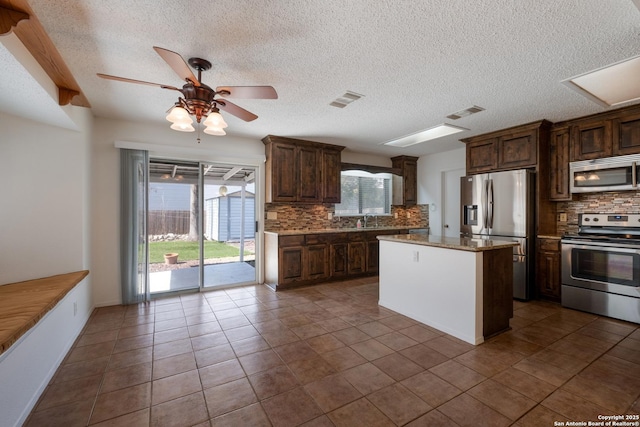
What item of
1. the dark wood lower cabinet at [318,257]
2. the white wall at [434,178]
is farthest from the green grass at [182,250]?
the white wall at [434,178]

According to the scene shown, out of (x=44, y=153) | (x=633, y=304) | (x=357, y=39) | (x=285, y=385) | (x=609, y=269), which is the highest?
(x=357, y=39)

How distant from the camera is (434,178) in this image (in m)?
5.98

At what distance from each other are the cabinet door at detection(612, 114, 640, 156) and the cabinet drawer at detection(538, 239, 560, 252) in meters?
1.22

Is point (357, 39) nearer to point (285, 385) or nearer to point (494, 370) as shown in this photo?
point (285, 385)

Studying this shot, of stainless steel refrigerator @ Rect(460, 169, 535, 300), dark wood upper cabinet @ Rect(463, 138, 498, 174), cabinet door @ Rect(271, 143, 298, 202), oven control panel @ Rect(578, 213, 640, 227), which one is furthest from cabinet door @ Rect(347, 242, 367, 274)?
oven control panel @ Rect(578, 213, 640, 227)

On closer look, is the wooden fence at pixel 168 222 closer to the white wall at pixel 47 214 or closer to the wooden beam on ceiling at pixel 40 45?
the white wall at pixel 47 214

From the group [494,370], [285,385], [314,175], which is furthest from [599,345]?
[314,175]

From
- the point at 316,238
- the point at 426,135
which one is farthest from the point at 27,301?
the point at 426,135

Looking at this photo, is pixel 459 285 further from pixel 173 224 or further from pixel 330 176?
pixel 173 224

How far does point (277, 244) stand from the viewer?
14.4ft

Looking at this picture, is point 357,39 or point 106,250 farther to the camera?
point 106,250

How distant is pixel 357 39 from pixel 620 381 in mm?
3064

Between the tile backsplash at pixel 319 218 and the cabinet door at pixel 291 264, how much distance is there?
0.68m

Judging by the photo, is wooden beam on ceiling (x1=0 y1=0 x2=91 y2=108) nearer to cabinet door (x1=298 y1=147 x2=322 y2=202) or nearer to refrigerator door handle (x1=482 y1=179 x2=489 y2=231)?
cabinet door (x1=298 y1=147 x2=322 y2=202)
